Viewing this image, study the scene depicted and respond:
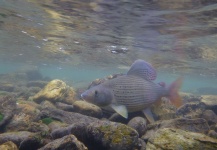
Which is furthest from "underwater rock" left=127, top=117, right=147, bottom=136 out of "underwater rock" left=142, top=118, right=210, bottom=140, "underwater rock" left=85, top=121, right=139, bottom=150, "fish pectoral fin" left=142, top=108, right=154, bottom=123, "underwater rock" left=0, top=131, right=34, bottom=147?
"underwater rock" left=0, top=131, right=34, bottom=147

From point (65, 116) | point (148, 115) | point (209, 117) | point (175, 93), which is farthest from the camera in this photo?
point (209, 117)

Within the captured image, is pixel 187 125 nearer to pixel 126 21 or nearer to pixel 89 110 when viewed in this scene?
pixel 89 110

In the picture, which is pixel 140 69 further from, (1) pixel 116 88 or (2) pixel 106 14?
(2) pixel 106 14

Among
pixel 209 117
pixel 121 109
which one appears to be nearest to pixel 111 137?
pixel 121 109

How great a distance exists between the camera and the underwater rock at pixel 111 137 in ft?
14.3

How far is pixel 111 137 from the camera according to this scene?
4.41 metres

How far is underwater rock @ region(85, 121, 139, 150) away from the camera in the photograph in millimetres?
4355

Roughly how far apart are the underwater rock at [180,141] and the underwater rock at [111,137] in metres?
0.58

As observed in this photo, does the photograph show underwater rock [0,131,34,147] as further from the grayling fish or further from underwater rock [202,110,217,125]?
underwater rock [202,110,217,125]

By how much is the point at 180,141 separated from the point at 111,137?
137 centimetres

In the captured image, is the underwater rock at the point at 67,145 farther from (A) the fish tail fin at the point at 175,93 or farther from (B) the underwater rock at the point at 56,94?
(B) the underwater rock at the point at 56,94

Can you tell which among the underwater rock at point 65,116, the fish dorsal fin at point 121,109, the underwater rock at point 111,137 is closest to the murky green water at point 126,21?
the fish dorsal fin at point 121,109

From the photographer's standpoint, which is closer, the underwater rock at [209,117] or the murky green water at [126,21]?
the underwater rock at [209,117]

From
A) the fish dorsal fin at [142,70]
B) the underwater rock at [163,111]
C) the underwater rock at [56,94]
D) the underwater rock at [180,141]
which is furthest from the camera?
the underwater rock at [56,94]
